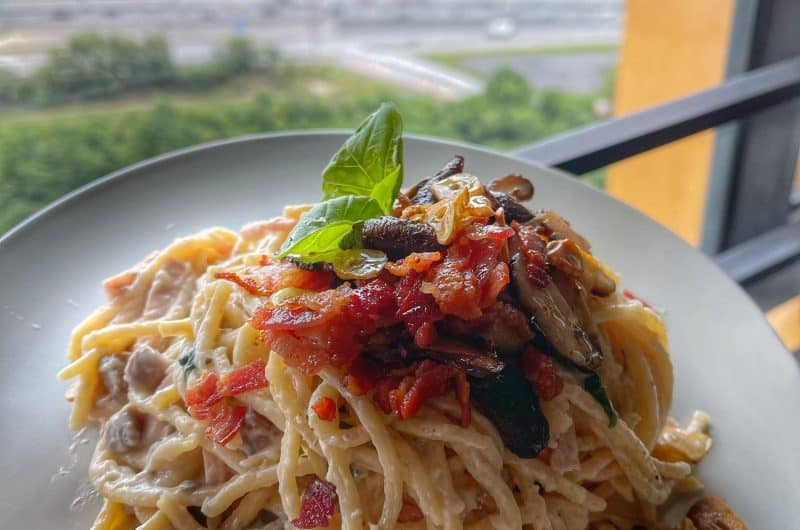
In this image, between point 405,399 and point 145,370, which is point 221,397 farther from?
point 405,399

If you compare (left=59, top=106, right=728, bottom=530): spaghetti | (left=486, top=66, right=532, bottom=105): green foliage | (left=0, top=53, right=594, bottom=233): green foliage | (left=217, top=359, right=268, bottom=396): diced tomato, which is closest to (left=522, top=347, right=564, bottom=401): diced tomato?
(left=59, top=106, right=728, bottom=530): spaghetti

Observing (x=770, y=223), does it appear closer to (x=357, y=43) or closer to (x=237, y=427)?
(x=357, y=43)

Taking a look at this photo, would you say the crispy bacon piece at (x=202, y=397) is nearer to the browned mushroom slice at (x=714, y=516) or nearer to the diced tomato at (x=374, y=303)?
the diced tomato at (x=374, y=303)

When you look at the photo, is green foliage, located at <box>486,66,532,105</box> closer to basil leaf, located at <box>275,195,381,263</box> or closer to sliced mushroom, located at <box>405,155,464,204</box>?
sliced mushroom, located at <box>405,155,464,204</box>

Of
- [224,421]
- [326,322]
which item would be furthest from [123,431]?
[326,322]

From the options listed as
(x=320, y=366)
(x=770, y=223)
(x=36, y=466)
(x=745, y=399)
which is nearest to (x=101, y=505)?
(x=36, y=466)

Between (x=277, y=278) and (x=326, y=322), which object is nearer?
(x=326, y=322)

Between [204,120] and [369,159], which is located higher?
[369,159]
